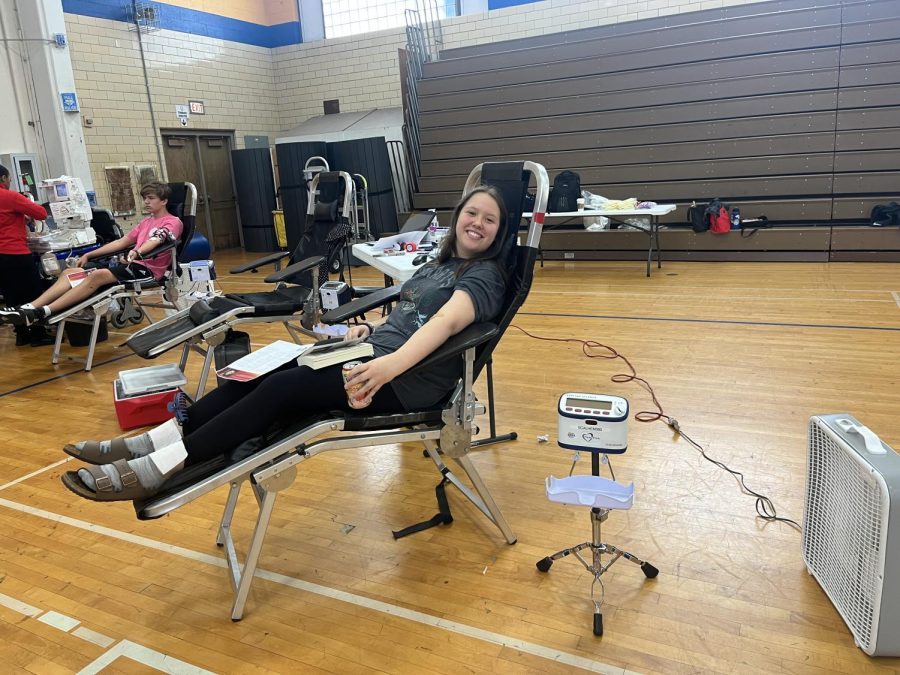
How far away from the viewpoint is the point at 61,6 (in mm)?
7332

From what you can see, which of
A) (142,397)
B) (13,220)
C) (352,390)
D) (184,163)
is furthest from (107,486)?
(184,163)

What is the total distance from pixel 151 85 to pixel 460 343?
357 inches

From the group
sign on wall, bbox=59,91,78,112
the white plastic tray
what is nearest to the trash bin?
the white plastic tray

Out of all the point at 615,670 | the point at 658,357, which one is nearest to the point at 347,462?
the point at 615,670

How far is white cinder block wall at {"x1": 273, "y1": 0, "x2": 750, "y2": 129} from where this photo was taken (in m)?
8.59

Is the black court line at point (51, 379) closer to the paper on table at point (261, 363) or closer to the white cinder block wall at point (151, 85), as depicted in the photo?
the paper on table at point (261, 363)

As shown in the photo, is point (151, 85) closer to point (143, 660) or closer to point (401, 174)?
point (401, 174)

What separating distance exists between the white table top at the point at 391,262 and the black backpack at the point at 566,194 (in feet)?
11.5

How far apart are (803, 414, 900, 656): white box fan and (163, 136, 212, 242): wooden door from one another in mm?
9434

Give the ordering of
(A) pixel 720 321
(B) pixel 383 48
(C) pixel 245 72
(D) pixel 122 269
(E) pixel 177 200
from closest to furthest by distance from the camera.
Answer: (D) pixel 122 269 → (A) pixel 720 321 → (E) pixel 177 200 → (B) pixel 383 48 → (C) pixel 245 72

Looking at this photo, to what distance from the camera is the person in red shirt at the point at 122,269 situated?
4219 millimetres

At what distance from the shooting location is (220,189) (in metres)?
10.4

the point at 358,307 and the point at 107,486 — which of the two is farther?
the point at 358,307

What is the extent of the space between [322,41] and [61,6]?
164 inches
